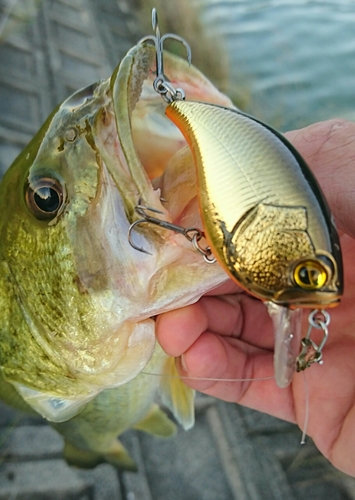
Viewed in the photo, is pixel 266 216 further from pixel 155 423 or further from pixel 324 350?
pixel 155 423

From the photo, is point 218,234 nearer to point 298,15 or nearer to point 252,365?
point 252,365

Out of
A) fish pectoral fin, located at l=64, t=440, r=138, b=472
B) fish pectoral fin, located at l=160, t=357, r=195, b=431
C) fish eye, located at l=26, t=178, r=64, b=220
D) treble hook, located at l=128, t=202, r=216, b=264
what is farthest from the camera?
fish pectoral fin, located at l=64, t=440, r=138, b=472

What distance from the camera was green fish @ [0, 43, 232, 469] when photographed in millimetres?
745

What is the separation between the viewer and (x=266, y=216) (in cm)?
54

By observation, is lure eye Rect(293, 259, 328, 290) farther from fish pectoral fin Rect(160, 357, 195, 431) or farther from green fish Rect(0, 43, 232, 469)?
fish pectoral fin Rect(160, 357, 195, 431)

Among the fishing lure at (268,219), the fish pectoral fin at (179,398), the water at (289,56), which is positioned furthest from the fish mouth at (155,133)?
the water at (289,56)

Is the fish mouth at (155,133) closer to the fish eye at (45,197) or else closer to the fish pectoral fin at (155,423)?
the fish eye at (45,197)

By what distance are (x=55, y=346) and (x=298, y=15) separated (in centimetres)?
442

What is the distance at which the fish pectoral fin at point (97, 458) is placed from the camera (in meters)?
1.68

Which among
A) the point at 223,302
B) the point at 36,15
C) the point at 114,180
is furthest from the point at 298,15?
the point at 114,180

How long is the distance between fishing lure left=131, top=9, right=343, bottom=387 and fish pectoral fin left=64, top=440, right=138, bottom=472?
4.25 feet

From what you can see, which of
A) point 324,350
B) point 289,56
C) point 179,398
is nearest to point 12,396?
point 179,398

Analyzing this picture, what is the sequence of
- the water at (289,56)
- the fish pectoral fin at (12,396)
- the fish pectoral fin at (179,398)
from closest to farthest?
the fish pectoral fin at (12,396), the fish pectoral fin at (179,398), the water at (289,56)

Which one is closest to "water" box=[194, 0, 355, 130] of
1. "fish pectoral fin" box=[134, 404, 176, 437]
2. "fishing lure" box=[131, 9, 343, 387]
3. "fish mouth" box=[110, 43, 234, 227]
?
"fish pectoral fin" box=[134, 404, 176, 437]
